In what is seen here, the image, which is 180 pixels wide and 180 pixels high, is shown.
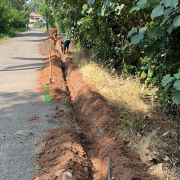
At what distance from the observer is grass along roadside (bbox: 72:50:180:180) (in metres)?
4.32

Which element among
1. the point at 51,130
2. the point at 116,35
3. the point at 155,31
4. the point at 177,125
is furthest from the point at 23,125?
the point at 116,35

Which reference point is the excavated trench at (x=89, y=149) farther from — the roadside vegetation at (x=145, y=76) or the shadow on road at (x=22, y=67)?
the shadow on road at (x=22, y=67)

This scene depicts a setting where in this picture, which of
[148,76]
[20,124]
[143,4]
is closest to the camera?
[143,4]

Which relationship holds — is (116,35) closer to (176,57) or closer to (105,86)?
(105,86)

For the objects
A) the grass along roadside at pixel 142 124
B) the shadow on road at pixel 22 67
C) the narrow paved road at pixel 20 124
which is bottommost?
the shadow on road at pixel 22 67

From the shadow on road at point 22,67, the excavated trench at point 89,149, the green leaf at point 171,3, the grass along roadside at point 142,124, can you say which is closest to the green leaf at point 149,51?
the green leaf at point 171,3

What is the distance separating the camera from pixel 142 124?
215 inches

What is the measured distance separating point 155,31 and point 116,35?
19.7 ft

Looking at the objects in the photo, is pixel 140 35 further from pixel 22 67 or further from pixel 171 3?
pixel 22 67

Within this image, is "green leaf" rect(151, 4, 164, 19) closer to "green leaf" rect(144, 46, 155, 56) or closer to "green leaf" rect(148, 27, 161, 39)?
"green leaf" rect(148, 27, 161, 39)

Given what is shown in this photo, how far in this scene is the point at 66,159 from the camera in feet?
13.4

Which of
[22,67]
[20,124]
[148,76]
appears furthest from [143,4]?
[22,67]

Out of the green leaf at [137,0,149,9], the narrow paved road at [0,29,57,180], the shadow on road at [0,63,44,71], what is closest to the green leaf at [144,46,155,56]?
the green leaf at [137,0,149,9]

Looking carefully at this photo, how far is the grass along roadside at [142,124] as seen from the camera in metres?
4.32
